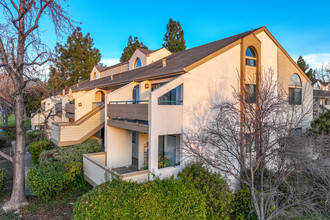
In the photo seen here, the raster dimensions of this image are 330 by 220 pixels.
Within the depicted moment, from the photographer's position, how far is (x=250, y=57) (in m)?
12.5

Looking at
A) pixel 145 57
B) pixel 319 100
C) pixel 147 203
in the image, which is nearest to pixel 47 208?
pixel 147 203

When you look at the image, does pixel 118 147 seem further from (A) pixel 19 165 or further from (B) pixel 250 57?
(B) pixel 250 57

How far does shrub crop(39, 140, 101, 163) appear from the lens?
1202 cm

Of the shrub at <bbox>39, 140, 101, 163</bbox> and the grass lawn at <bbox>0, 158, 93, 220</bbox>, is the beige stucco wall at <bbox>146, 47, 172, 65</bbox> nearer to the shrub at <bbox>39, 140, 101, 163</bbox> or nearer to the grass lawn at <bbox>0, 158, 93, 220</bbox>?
the shrub at <bbox>39, 140, 101, 163</bbox>

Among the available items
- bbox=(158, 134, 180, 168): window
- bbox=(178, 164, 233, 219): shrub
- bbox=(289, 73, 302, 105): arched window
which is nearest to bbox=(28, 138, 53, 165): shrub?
bbox=(158, 134, 180, 168): window

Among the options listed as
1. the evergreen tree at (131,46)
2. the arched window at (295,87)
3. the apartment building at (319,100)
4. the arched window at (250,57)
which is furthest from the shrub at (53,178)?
the evergreen tree at (131,46)

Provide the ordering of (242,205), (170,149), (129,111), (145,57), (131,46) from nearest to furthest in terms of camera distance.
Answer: (242,205), (129,111), (170,149), (145,57), (131,46)

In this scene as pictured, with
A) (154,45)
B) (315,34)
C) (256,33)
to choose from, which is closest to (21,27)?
(256,33)

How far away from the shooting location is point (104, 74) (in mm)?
25781

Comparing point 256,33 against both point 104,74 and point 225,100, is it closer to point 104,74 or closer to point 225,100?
point 225,100

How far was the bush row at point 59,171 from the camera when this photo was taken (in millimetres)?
9234

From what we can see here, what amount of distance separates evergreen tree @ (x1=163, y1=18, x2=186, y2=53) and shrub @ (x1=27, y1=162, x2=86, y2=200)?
29.0 metres

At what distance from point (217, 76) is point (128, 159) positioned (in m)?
7.64

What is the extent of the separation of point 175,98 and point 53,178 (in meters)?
7.22
